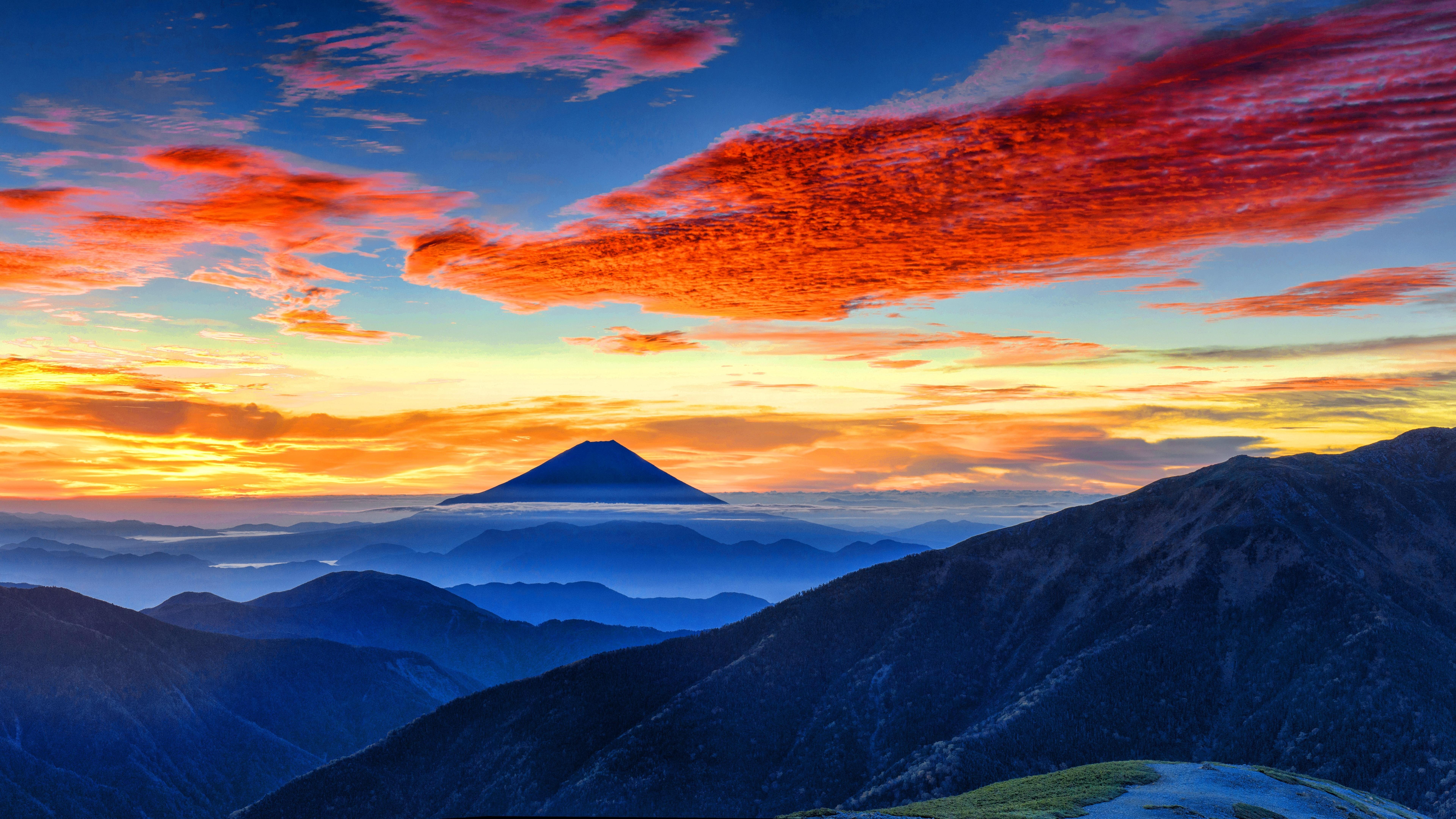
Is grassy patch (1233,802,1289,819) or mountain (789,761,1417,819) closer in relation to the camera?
grassy patch (1233,802,1289,819)

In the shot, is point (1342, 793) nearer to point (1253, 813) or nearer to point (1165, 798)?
point (1253, 813)

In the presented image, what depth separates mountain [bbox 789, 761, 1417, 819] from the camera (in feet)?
278

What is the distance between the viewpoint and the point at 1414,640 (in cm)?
17362

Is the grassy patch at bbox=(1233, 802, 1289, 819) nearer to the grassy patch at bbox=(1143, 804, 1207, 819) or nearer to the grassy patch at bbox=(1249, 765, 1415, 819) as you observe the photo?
the grassy patch at bbox=(1143, 804, 1207, 819)

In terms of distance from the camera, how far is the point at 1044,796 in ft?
322

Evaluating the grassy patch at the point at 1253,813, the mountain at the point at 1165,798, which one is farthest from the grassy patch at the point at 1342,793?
the grassy patch at the point at 1253,813

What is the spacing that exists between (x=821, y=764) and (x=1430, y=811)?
10285 cm

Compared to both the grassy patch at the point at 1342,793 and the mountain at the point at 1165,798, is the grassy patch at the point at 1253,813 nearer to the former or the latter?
the mountain at the point at 1165,798

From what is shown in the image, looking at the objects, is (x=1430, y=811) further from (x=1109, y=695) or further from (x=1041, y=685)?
(x=1041, y=685)

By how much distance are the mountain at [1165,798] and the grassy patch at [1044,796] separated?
182 mm

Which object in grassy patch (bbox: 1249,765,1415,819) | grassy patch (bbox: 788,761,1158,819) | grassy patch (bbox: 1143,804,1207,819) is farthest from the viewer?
grassy patch (bbox: 1249,765,1415,819)

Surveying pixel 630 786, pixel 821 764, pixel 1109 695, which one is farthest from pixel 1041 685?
pixel 630 786

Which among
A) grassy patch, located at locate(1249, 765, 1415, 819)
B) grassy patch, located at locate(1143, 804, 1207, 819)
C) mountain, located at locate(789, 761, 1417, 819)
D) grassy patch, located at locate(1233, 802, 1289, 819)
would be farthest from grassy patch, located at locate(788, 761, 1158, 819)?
grassy patch, located at locate(1249, 765, 1415, 819)

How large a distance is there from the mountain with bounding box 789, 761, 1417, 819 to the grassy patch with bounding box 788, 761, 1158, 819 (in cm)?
18
